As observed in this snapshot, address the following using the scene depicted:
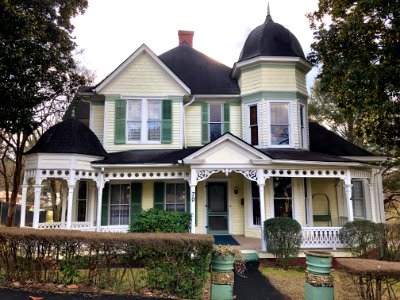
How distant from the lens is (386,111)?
10055mm

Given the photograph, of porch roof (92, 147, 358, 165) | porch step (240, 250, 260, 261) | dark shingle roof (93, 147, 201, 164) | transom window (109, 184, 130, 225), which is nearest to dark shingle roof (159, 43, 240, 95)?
dark shingle roof (93, 147, 201, 164)

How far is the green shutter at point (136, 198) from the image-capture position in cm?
1286

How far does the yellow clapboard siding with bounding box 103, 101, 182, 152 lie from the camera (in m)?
13.4

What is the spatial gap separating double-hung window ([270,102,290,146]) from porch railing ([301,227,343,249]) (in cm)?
393

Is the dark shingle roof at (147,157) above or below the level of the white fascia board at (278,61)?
below

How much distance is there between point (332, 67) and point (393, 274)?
27.5ft

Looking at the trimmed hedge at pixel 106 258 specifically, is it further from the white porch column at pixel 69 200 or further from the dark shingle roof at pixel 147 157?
the dark shingle roof at pixel 147 157

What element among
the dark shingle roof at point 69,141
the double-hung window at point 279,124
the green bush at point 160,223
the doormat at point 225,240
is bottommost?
the doormat at point 225,240

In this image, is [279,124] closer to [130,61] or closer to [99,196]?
[130,61]

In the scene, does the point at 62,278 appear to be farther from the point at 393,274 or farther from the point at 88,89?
the point at 88,89

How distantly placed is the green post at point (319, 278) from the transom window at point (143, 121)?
29.7ft

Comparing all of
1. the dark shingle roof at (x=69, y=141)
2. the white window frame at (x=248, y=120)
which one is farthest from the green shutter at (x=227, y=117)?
the dark shingle roof at (x=69, y=141)

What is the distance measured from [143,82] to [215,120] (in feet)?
12.1

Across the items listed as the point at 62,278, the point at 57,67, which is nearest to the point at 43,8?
the point at 57,67
